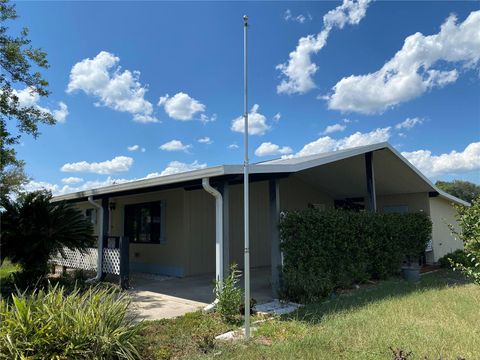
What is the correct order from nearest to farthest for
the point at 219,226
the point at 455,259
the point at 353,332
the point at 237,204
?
the point at 353,332 < the point at 219,226 < the point at 455,259 < the point at 237,204

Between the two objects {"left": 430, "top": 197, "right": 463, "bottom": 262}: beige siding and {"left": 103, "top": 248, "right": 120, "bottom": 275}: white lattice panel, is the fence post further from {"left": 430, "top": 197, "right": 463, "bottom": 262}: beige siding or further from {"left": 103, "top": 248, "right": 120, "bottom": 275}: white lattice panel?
{"left": 430, "top": 197, "right": 463, "bottom": 262}: beige siding

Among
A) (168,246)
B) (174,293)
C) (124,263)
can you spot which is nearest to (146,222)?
(168,246)

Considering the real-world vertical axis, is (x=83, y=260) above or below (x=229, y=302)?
above

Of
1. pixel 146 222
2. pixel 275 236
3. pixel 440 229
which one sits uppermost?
pixel 146 222

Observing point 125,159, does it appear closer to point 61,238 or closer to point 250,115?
point 61,238

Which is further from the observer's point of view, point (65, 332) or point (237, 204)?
point (237, 204)

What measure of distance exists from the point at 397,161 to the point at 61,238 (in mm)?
8748

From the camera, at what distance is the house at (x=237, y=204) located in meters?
9.93

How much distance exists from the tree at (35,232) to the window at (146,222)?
2512 mm

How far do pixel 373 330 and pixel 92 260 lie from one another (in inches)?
305

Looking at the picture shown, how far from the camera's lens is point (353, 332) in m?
4.86

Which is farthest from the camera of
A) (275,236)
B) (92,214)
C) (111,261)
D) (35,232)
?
(92,214)

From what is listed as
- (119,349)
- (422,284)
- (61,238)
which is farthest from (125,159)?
(119,349)

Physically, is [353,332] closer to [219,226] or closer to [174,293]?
[219,226]
